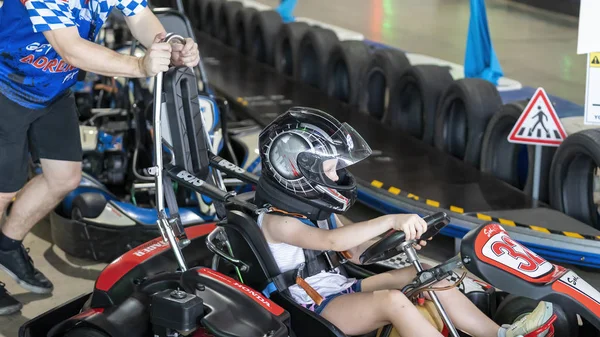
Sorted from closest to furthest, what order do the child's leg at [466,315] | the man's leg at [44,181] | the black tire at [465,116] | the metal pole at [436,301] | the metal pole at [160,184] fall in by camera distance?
the metal pole at [436,301] < the child's leg at [466,315] < the metal pole at [160,184] < the man's leg at [44,181] < the black tire at [465,116]

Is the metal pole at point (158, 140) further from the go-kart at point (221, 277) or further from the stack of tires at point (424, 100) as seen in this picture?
the stack of tires at point (424, 100)

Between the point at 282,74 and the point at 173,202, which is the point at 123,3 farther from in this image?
the point at 282,74

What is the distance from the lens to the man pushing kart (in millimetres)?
2615

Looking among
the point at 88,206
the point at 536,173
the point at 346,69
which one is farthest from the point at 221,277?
the point at 346,69

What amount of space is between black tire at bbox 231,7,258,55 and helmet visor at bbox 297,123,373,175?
5.26 meters

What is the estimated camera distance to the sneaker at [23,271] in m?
3.28

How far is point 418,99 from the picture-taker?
5.16 m

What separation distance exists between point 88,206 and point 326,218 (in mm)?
1558

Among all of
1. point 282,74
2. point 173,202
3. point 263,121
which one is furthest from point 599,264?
point 282,74

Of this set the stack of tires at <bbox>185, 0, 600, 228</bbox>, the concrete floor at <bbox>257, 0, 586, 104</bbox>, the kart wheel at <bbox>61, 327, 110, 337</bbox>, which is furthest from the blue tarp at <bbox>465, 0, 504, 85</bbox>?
the kart wheel at <bbox>61, 327, 110, 337</bbox>

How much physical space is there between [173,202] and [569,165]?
77.7 inches

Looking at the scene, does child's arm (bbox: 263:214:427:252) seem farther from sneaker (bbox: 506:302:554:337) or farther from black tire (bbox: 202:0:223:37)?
black tire (bbox: 202:0:223:37)

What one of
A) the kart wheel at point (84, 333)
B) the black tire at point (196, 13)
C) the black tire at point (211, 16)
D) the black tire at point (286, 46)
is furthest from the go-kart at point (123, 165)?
the black tire at point (196, 13)

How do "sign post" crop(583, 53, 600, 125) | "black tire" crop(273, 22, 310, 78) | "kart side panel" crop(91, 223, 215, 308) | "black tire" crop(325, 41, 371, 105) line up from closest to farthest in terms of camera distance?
"kart side panel" crop(91, 223, 215, 308), "sign post" crop(583, 53, 600, 125), "black tire" crop(325, 41, 371, 105), "black tire" crop(273, 22, 310, 78)
